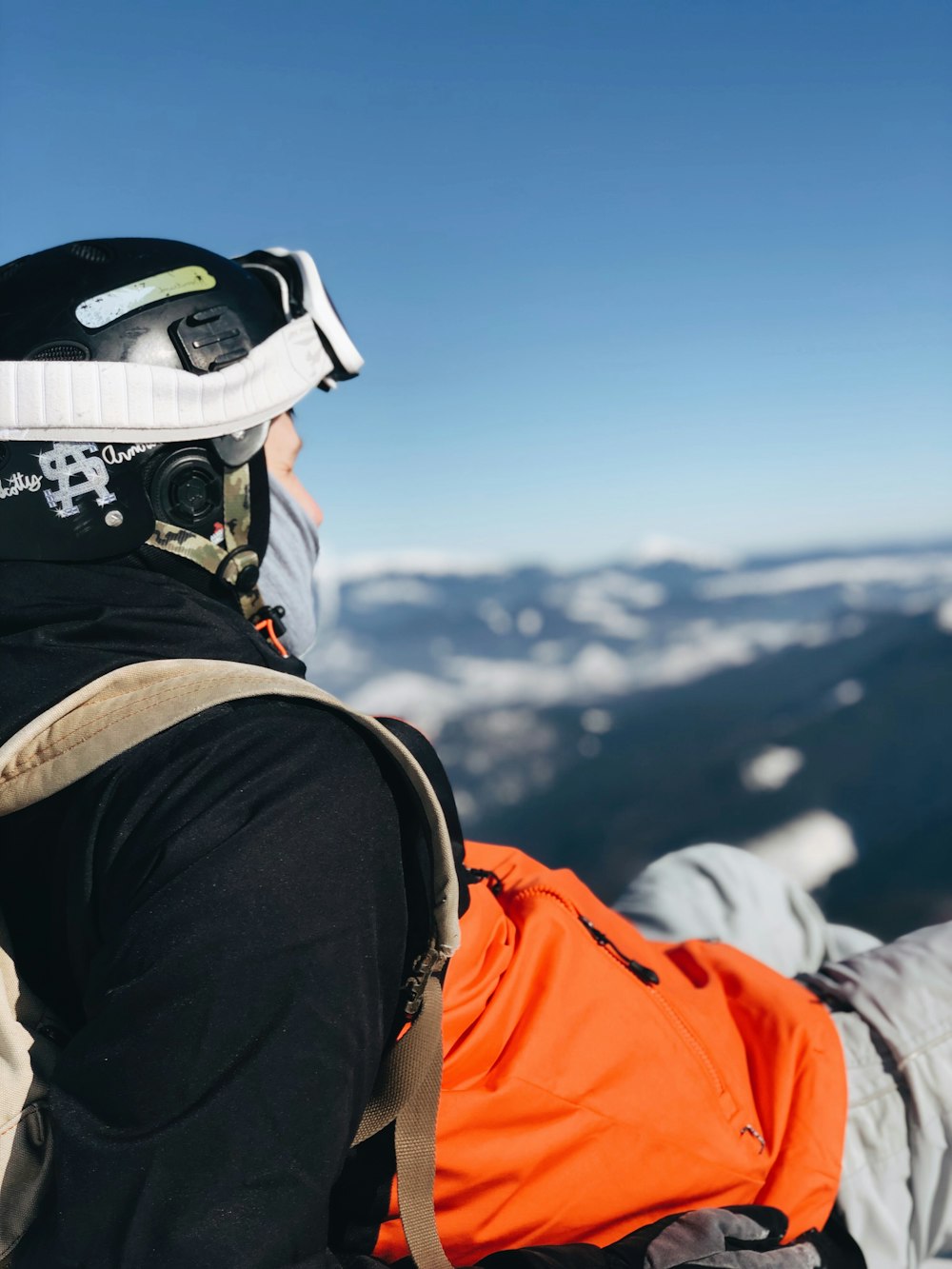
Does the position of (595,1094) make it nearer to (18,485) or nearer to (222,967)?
(222,967)

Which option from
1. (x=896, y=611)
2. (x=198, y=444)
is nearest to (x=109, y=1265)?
(x=198, y=444)

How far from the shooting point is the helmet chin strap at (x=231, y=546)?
1.56 m

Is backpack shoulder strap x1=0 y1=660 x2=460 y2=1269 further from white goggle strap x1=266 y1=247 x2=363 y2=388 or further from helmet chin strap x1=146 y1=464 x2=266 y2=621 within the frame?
white goggle strap x1=266 y1=247 x2=363 y2=388

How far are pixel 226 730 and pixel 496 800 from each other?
733 cm

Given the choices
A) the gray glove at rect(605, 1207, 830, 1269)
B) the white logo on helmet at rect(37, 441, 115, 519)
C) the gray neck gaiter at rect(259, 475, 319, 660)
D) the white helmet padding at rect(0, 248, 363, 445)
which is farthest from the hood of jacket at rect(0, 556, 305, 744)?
the gray glove at rect(605, 1207, 830, 1269)

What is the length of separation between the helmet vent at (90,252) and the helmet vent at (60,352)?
7.2 inches

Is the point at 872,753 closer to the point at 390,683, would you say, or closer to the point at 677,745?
the point at 677,745

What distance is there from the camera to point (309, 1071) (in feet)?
3.43

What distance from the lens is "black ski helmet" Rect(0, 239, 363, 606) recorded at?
4.82ft

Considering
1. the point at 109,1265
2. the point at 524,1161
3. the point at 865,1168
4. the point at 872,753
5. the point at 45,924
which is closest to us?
the point at 109,1265

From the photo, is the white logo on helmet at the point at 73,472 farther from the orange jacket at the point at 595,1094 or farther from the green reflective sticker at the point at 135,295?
the orange jacket at the point at 595,1094

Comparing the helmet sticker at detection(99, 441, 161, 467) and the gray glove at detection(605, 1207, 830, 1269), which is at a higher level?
the helmet sticker at detection(99, 441, 161, 467)

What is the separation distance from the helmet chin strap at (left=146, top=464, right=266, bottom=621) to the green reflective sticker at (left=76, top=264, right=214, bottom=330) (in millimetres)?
325

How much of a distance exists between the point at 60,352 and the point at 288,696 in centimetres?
78
